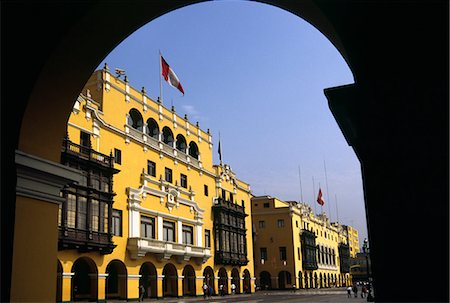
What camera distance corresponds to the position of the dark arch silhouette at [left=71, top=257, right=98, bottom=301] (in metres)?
29.6

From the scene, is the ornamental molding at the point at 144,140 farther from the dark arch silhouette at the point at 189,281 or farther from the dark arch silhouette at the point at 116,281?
the dark arch silhouette at the point at 189,281

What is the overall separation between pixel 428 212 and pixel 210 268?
41.8m

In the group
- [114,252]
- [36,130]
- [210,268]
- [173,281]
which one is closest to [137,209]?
[114,252]

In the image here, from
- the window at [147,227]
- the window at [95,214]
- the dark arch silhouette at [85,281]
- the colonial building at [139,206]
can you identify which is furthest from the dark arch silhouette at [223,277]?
the window at [95,214]

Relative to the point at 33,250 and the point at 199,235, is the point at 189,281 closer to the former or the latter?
the point at 199,235

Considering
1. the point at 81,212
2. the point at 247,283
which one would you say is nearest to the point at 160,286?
the point at 81,212

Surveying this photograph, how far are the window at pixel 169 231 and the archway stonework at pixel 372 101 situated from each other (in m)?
31.7

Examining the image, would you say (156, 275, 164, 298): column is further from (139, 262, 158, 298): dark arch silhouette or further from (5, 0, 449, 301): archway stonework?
(5, 0, 449, 301): archway stonework

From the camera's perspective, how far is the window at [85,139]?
30.2 m

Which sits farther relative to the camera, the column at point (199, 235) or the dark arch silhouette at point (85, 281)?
the column at point (199, 235)

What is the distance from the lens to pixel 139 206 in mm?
34938

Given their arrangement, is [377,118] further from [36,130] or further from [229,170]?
[229,170]

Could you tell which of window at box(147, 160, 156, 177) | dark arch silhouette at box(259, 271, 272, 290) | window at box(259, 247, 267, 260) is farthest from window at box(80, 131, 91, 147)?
dark arch silhouette at box(259, 271, 272, 290)

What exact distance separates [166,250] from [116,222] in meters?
5.52
